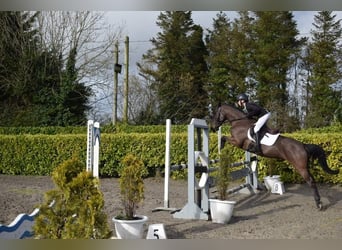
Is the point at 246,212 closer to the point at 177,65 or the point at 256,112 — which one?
the point at 256,112

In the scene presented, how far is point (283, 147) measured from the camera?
4266mm

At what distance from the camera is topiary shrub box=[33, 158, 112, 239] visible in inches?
85.7

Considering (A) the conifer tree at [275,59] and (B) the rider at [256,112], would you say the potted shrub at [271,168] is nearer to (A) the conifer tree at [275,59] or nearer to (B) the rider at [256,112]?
(B) the rider at [256,112]

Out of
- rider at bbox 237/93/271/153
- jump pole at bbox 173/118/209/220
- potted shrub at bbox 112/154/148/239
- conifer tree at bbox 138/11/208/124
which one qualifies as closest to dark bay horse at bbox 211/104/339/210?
rider at bbox 237/93/271/153

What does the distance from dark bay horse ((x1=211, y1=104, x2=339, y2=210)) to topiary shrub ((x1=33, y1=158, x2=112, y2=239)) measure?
94.6 inches

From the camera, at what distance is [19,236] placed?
7.29 ft

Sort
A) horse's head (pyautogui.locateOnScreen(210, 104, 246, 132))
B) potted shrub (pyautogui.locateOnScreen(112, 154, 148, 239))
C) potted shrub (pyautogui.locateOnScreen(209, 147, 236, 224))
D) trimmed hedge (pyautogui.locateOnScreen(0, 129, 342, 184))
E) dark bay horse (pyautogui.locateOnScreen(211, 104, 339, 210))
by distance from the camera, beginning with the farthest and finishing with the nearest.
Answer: trimmed hedge (pyautogui.locateOnScreen(0, 129, 342, 184)) → horse's head (pyautogui.locateOnScreen(210, 104, 246, 132)) → dark bay horse (pyautogui.locateOnScreen(211, 104, 339, 210)) → potted shrub (pyautogui.locateOnScreen(209, 147, 236, 224)) → potted shrub (pyautogui.locateOnScreen(112, 154, 148, 239))

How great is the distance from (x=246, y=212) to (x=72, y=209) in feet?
7.92

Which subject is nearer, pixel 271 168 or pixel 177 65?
pixel 271 168

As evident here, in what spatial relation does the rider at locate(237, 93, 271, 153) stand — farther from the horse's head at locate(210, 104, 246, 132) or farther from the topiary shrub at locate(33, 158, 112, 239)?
the topiary shrub at locate(33, 158, 112, 239)

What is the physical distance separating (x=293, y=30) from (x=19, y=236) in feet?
26.5

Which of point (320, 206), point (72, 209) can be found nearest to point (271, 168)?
point (320, 206)

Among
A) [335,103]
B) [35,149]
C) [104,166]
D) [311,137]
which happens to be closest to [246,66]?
[335,103]

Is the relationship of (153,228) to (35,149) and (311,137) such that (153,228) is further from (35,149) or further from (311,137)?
(35,149)
